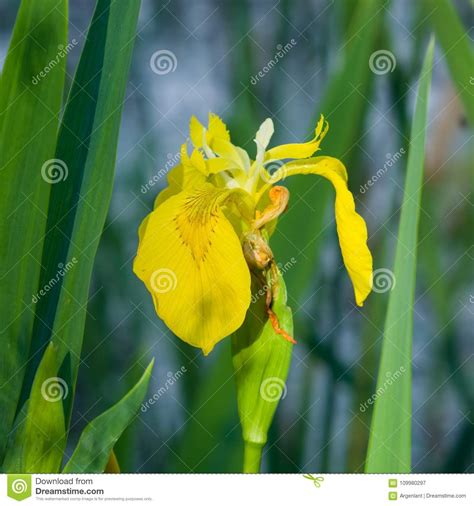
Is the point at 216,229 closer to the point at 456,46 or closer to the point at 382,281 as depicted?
the point at 382,281

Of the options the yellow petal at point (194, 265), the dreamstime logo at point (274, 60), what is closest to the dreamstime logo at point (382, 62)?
the dreamstime logo at point (274, 60)

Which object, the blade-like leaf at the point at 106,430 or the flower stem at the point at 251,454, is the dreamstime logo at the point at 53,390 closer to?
the blade-like leaf at the point at 106,430
